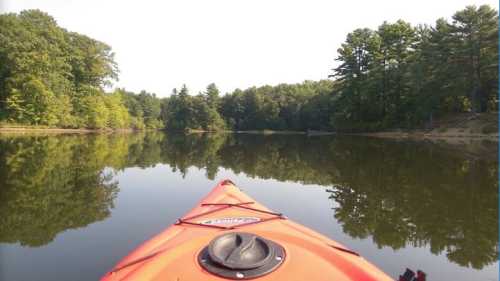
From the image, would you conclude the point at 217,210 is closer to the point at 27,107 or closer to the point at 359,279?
the point at 359,279

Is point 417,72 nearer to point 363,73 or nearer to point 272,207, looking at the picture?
point 363,73

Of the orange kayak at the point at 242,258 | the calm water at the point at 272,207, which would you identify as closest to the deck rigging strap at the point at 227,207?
the orange kayak at the point at 242,258

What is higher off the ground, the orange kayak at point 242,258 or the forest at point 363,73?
the forest at point 363,73

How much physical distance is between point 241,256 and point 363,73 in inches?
1629

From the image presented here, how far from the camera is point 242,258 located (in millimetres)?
1979

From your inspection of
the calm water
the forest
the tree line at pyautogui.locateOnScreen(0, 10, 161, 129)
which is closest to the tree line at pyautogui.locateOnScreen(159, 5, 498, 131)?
the forest

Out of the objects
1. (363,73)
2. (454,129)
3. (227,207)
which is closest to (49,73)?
(363,73)

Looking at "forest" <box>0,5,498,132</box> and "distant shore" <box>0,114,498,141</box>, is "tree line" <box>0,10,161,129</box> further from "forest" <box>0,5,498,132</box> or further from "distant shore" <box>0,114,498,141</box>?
"distant shore" <box>0,114,498,141</box>

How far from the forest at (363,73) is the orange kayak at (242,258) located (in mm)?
32636

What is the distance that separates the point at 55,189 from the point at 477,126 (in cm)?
3058

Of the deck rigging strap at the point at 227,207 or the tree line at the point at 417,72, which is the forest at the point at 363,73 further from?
the deck rigging strap at the point at 227,207

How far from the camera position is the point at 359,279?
2012mm

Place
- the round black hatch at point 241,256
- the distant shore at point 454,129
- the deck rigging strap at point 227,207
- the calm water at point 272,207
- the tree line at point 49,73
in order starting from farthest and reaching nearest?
1. the tree line at point 49,73
2. the distant shore at point 454,129
3. the calm water at point 272,207
4. the deck rigging strap at point 227,207
5. the round black hatch at point 241,256

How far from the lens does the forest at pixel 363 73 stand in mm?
29469
